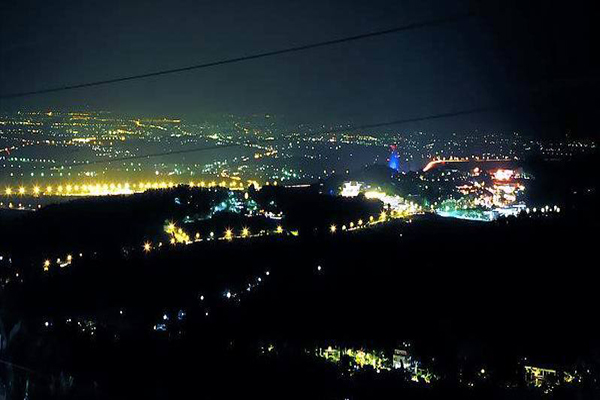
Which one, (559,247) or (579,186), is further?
(579,186)

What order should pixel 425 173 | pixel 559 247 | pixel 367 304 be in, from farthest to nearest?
pixel 425 173
pixel 559 247
pixel 367 304

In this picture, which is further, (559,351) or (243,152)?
(243,152)

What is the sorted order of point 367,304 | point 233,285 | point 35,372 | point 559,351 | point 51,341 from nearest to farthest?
1. point 35,372
2. point 51,341
3. point 559,351
4. point 367,304
5. point 233,285

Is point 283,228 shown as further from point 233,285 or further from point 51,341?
point 51,341

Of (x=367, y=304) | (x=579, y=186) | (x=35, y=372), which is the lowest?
(x=35, y=372)

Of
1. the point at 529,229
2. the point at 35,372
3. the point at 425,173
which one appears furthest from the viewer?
the point at 425,173

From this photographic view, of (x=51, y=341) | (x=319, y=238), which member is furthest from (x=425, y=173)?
(x=51, y=341)

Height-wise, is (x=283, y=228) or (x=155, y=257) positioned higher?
(x=283, y=228)

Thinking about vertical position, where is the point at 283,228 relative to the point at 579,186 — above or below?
below

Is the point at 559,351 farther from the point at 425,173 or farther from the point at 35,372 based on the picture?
the point at 425,173
